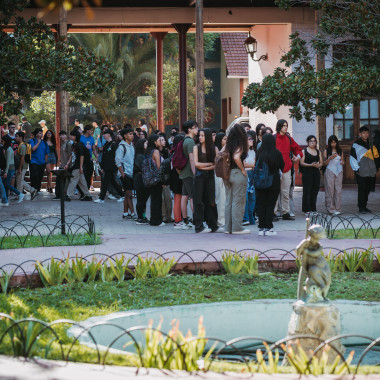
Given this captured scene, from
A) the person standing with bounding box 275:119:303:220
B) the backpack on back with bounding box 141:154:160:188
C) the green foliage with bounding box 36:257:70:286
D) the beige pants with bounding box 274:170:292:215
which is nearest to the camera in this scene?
the green foliage with bounding box 36:257:70:286

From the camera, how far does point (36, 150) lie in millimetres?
21016

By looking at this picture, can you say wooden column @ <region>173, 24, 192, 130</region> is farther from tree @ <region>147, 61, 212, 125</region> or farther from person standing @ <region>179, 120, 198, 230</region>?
tree @ <region>147, 61, 212, 125</region>

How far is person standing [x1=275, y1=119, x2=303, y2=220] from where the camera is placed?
49.7 ft

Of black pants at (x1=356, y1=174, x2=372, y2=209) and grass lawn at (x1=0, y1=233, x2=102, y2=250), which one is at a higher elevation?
black pants at (x1=356, y1=174, x2=372, y2=209)

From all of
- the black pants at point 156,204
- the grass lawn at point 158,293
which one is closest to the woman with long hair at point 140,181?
the black pants at point 156,204

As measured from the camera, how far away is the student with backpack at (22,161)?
20.2 m

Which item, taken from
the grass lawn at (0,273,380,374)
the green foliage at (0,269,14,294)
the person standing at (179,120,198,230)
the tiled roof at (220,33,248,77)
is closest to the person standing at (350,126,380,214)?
the person standing at (179,120,198,230)

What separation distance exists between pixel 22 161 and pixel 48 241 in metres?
8.28

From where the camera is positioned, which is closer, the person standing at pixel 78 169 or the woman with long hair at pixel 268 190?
the woman with long hair at pixel 268 190

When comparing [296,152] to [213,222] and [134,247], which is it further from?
[134,247]

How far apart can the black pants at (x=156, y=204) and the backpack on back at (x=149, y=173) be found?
0.15 m

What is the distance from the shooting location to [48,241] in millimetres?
12195

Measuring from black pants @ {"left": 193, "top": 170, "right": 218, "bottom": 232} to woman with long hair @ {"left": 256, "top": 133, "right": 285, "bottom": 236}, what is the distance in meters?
0.80

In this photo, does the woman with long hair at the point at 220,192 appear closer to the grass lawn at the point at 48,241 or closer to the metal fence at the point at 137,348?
the grass lawn at the point at 48,241
